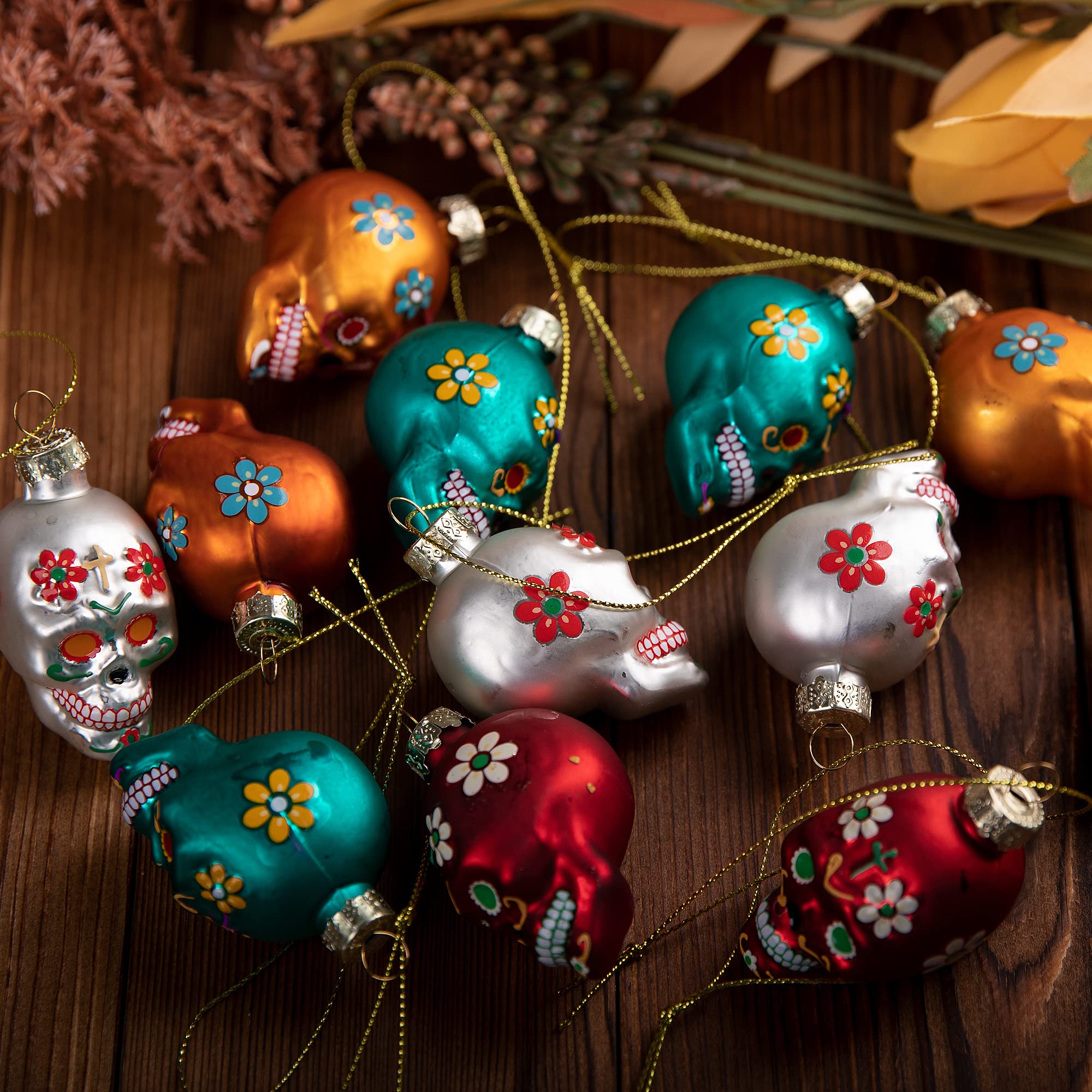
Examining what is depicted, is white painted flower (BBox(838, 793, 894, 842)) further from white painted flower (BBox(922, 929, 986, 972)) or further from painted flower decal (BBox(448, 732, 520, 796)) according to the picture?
painted flower decal (BBox(448, 732, 520, 796))

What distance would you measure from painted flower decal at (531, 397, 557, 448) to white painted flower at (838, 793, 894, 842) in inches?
16.1

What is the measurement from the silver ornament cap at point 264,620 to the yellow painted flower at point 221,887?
0.20m

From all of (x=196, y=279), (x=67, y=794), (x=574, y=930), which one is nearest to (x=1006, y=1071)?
(x=574, y=930)

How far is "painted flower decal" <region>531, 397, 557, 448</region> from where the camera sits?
1.01 meters

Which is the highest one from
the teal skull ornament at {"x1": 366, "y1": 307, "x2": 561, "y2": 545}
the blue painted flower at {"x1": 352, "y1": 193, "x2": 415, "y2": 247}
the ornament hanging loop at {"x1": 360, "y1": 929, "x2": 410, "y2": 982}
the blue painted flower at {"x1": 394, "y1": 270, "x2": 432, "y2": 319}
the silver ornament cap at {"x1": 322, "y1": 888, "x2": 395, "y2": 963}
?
the blue painted flower at {"x1": 352, "y1": 193, "x2": 415, "y2": 247}

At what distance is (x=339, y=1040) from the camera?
87 centimetres

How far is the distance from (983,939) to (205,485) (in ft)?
2.32

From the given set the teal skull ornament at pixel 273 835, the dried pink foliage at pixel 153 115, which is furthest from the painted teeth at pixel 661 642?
the dried pink foliage at pixel 153 115

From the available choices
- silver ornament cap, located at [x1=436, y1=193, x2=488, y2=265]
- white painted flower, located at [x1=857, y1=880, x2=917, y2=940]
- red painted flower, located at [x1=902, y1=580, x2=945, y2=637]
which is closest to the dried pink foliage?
silver ornament cap, located at [x1=436, y1=193, x2=488, y2=265]

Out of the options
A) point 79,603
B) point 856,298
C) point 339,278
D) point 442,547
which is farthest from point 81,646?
point 856,298

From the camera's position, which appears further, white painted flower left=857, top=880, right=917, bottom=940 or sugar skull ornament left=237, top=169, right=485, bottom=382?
sugar skull ornament left=237, top=169, right=485, bottom=382

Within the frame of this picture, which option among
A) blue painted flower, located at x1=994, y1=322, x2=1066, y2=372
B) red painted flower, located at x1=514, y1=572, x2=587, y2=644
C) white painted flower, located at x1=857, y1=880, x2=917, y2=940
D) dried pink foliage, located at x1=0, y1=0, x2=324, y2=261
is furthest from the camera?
dried pink foliage, located at x1=0, y1=0, x2=324, y2=261

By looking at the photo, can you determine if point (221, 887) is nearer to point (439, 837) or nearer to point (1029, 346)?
point (439, 837)

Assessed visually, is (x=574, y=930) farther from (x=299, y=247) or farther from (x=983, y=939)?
(x=299, y=247)
